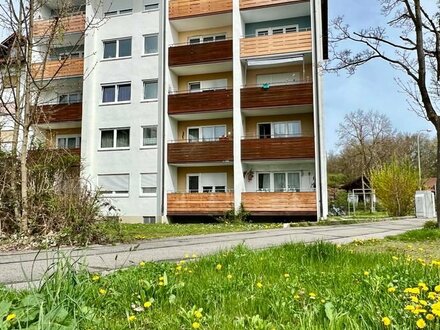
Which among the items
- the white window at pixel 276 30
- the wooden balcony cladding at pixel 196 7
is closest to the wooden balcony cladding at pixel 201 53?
the wooden balcony cladding at pixel 196 7

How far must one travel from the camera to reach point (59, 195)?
10977 mm

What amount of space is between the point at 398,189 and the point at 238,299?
31.3 metres

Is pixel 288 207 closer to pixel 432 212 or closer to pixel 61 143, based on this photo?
pixel 432 212

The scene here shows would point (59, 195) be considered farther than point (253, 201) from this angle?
No

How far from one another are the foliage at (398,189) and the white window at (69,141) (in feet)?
76.8

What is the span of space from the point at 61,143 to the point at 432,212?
27.2 metres

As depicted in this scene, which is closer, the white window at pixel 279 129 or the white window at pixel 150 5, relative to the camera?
the white window at pixel 279 129

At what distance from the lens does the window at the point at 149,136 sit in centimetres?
2720

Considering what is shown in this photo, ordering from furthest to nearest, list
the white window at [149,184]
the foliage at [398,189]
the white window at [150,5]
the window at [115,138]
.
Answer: the foliage at [398,189] → the white window at [150,5] → the window at [115,138] → the white window at [149,184]

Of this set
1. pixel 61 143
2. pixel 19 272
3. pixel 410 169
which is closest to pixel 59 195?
pixel 19 272

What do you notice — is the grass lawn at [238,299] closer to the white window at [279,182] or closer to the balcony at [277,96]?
the balcony at [277,96]

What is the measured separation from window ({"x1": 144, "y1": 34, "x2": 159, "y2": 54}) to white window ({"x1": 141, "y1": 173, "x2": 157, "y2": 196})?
28.2ft

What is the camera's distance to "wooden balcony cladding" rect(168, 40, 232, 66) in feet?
85.4

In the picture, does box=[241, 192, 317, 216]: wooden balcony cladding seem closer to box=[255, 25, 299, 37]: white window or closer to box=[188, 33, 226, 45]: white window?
box=[255, 25, 299, 37]: white window
